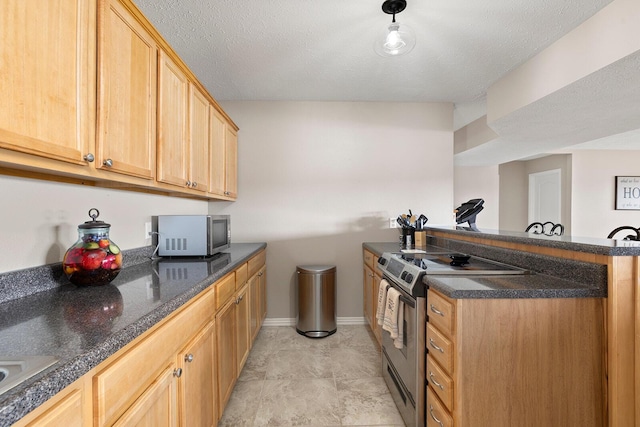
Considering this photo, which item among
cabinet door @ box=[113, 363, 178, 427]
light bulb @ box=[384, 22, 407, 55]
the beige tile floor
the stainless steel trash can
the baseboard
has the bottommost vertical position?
the beige tile floor

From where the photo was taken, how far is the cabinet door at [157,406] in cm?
84

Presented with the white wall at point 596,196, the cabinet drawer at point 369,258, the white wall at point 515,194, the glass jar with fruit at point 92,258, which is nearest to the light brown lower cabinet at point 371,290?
the cabinet drawer at point 369,258

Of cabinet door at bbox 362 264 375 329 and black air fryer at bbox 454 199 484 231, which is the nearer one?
black air fryer at bbox 454 199 484 231

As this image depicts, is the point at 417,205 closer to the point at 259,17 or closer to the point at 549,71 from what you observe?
the point at 549,71

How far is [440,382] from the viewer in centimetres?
129

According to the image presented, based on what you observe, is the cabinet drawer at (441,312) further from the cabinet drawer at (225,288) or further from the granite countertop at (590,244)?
the cabinet drawer at (225,288)

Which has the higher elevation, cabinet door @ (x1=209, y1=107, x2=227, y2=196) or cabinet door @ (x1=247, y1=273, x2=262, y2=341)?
cabinet door @ (x1=209, y1=107, x2=227, y2=196)

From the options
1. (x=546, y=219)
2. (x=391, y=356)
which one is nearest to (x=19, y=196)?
(x=391, y=356)

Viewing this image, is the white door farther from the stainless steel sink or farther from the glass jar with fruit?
the stainless steel sink

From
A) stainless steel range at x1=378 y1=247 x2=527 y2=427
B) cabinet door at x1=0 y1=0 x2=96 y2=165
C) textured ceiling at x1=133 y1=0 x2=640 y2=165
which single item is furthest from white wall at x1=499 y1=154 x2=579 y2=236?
cabinet door at x1=0 y1=0 x2=96 y2=165

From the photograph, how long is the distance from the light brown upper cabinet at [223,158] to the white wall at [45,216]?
793 millimetres

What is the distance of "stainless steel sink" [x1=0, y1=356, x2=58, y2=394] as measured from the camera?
539mm

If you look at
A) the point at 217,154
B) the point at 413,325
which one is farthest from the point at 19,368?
the point at 217,154

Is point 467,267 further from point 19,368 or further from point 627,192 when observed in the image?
point 627,192
